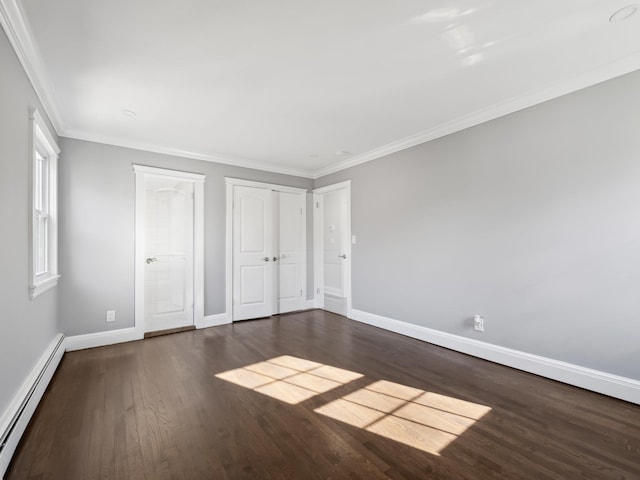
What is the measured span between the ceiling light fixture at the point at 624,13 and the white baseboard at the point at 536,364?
8.24 feet

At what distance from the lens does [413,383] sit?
257 centimetres

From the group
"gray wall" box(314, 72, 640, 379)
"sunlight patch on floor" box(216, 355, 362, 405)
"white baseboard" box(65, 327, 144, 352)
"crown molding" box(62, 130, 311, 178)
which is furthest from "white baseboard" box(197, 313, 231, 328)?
"gray wall" box(314, 72, 640, 379)

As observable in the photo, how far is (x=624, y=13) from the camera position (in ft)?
5.90

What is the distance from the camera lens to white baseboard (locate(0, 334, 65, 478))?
164 centimetres

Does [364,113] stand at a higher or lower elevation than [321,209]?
higher

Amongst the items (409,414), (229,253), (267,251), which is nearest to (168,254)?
(229,253)

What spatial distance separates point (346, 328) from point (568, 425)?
2.60 metres

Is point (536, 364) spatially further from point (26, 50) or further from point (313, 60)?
point (26, 50)

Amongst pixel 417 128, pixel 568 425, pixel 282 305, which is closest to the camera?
pixel 568 425

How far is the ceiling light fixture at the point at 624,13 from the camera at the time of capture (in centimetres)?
175

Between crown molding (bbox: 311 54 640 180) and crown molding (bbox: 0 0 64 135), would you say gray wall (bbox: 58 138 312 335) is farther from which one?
crown molding (bbox: 311 54 640 180)

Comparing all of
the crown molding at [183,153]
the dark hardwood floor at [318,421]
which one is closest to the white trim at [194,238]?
the crown molding at [183,153]

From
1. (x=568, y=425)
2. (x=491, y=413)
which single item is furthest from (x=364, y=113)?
(x=568, y=425)

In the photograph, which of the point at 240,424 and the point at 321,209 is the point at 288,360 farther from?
the point at 321,209
